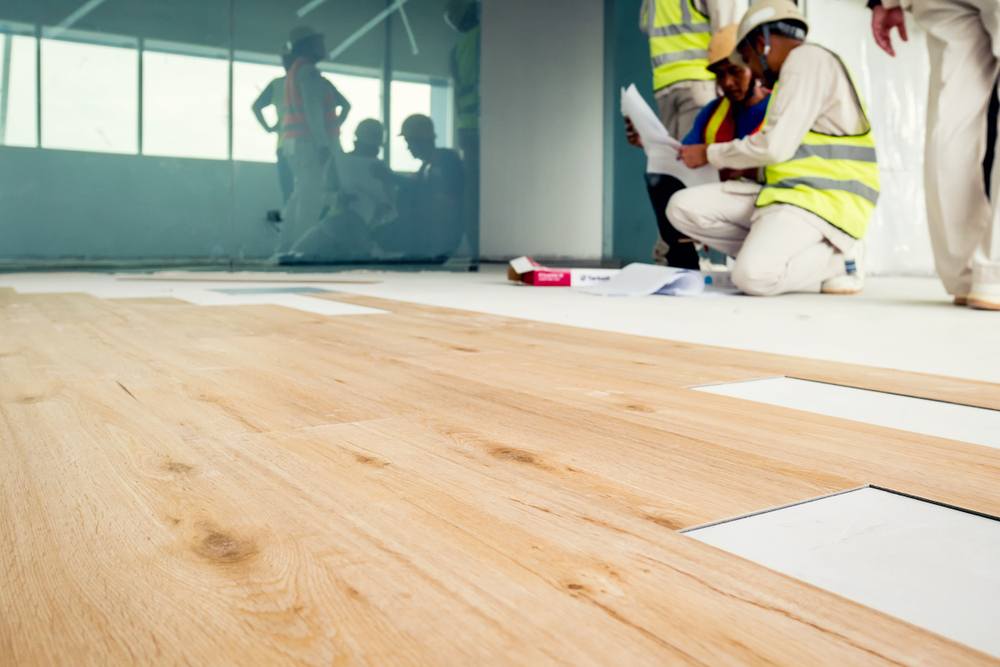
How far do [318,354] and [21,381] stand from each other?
430 mm

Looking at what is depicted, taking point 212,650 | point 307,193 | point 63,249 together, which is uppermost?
point 307,193

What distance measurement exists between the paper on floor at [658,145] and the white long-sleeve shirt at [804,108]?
0.63 m

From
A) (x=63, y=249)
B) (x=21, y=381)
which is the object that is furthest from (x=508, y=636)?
(x=63, y=249)

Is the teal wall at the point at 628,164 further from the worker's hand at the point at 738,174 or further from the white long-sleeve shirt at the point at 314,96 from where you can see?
the white long-sleeve shirt at the point at 314,96

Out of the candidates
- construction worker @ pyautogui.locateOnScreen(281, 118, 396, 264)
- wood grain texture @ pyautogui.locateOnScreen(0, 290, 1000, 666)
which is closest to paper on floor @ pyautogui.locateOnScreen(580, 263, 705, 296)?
wood grain texture @ pyautogui.locateOnScreen(0, 290, 1000, 666)

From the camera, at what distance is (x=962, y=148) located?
8.05 ft

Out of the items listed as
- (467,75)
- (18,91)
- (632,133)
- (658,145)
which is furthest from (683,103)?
(18,91)

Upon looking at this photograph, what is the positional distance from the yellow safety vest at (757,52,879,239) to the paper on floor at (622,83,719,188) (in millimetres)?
605

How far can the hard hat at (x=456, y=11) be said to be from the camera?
538 cm

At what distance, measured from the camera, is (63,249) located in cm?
445

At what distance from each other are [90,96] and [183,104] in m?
0.49

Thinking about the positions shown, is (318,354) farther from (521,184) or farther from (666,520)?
(521,184)

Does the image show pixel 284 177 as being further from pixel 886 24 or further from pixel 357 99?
pixel 886 24

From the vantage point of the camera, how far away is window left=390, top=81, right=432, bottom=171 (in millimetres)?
5297
